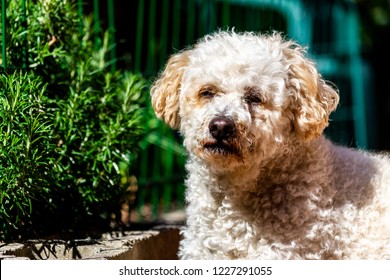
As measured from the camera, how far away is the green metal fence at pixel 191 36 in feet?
19.6

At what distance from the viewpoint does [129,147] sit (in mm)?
4547

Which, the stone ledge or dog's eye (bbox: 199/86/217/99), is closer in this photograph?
dog's eye (bbox: 199/86/217/99)

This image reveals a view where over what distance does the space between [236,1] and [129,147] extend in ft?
10.9

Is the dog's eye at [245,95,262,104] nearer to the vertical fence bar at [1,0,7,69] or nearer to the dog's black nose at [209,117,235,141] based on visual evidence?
the dog's black nose at [209,117,235,141]

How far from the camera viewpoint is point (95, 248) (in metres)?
3.88

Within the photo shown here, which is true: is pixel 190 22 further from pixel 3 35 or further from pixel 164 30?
pixel 3 35

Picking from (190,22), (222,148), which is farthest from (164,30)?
(222,148)

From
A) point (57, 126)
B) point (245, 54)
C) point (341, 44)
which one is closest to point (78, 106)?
point (57, 126)

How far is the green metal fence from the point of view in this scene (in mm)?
5973

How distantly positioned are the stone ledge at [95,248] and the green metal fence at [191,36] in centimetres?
90

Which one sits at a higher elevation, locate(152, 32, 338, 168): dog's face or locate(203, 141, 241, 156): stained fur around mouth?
locate(152, 32, 338, 168): dog's face

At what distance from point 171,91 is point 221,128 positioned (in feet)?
1.79

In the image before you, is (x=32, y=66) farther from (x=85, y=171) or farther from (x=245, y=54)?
(x=245, y=54)

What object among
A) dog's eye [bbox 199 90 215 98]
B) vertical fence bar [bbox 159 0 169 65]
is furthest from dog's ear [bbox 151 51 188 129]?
vertical fence bar [bbox 159 0 169 65]
